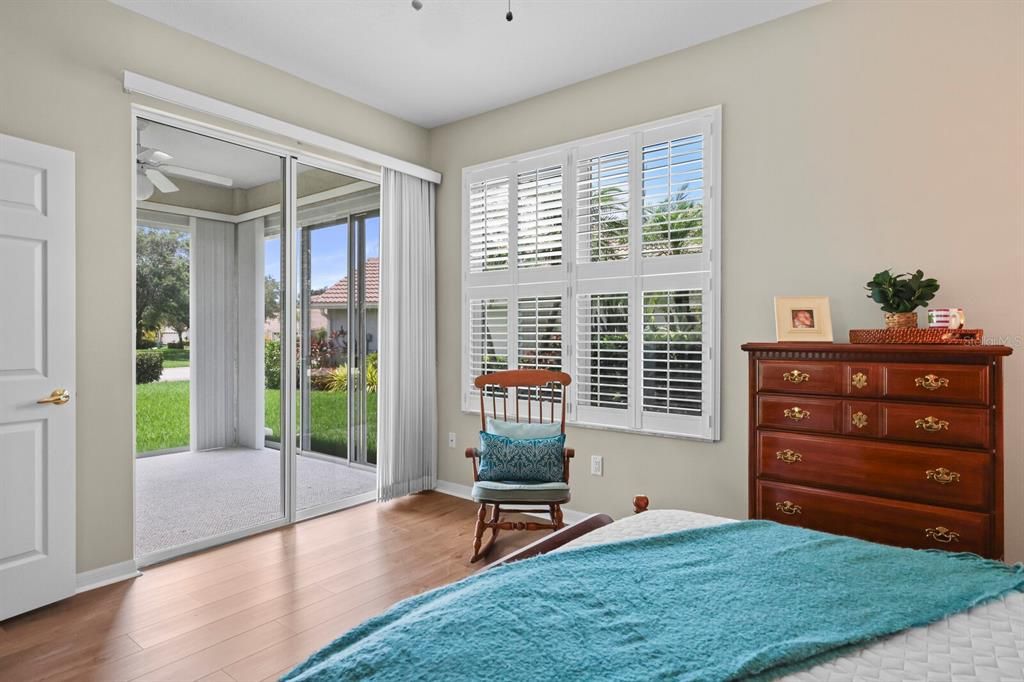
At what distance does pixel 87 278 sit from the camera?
2.75 meters

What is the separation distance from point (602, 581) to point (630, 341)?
231 cm

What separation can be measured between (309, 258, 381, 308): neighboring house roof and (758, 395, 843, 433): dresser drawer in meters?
2.71

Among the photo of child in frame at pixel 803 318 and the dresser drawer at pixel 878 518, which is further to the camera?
the photo of child in frame at pixel 803 318

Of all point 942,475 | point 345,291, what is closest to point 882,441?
point 942,475

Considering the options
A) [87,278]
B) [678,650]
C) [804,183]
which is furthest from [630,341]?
[87,278]

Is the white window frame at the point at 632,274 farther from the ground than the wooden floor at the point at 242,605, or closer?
farther from the ground

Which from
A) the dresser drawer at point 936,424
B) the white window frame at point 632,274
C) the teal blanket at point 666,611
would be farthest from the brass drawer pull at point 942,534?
the white window frame at point 632,274

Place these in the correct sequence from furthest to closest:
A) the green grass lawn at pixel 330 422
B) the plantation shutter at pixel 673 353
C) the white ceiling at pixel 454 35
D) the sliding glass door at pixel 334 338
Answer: the sliding glass door at pixel 334 338, the green grass lawn at pixel 330 422, the plantation shutter at pixel 673 353, the white ceiling at pixel 454 35

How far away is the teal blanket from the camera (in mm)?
945

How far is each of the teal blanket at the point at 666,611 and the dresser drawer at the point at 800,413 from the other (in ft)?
3.04

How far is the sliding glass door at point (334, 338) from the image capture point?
379cm

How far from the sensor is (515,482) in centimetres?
313

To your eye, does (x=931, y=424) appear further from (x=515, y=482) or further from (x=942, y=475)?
(x=515, y=482)

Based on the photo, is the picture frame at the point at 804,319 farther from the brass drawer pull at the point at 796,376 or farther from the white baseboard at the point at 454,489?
the white baseboard at the point at 454,489
